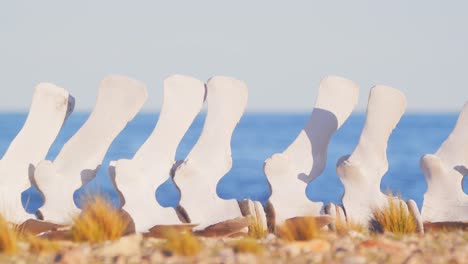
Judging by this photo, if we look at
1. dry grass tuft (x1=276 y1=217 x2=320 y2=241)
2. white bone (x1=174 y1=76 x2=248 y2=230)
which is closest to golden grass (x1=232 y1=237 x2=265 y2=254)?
dry grass tuft (x1=276 y1=217 x2=320 y2=241)

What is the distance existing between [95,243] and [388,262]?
211cm

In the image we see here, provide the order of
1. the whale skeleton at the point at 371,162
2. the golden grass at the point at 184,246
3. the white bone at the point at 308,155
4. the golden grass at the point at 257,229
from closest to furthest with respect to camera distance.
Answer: the golden grass at the point at 184,246
the golden grass at the point at 257,229
the white bone at the point at 308,155
the whale skeleton at the point at 371,162

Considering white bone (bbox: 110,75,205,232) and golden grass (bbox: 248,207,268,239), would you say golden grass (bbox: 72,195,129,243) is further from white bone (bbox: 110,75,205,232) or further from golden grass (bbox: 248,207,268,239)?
golden grass (bbox: 248,207,268,239)

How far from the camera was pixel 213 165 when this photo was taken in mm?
8367

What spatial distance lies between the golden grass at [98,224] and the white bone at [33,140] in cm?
111

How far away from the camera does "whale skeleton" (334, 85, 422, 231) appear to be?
8.43 metres

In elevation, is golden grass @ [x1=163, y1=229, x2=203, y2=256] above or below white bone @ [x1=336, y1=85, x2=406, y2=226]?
below

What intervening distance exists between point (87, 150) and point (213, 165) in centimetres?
103

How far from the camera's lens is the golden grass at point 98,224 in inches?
291

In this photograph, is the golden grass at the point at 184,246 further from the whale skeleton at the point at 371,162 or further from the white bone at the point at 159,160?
the whale skeleton at the point at 371,162

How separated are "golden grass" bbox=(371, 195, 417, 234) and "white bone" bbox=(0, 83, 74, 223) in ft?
9.03

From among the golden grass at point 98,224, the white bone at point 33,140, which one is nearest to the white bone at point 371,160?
the golden grass at point 98,224

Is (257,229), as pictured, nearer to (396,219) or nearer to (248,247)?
(396,219)

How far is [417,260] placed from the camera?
648cm
